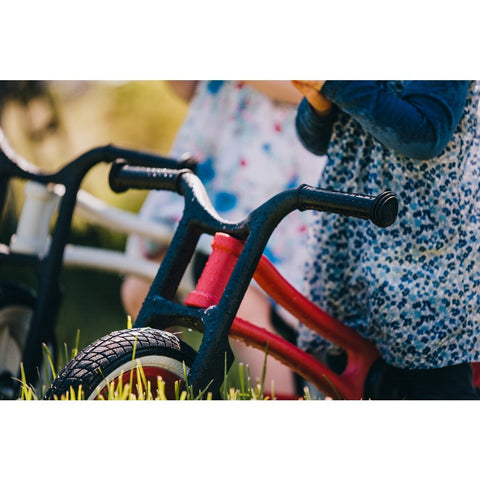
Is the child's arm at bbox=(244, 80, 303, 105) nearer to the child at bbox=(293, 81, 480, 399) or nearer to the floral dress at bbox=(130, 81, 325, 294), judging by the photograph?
the floral dress at bbox=(130, 81, 325, 294)

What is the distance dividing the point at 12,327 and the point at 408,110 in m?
0.77

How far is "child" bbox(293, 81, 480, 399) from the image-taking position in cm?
104

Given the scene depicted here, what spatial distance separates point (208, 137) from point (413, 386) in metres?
0.77

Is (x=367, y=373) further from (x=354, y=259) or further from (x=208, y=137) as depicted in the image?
(x=208, y=137)

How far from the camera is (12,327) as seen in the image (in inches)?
50.3

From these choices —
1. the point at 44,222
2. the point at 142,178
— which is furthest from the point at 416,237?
the point at 44,222

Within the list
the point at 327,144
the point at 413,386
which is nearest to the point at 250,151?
the point at 327,144

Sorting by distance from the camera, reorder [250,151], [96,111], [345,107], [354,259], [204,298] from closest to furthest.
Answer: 1. [204,298]
2. [345,107]
3. [354,259]
4. [250,151]
5. [96,111]

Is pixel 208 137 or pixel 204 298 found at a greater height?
pixel 208 137

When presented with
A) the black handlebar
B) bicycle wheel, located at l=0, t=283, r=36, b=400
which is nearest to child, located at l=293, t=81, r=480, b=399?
the black handlebar

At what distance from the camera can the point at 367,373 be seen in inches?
45.2

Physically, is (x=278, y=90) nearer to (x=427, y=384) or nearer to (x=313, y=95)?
(x=313, y=95)

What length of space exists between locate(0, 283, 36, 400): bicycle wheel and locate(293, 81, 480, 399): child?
1.89 feet

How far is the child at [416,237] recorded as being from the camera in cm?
104
